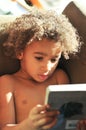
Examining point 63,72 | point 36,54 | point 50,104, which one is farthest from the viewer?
point 63,72

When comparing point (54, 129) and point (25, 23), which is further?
point (25, 23)

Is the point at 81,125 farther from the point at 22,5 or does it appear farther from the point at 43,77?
the point at 22,5

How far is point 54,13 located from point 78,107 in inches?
15.9

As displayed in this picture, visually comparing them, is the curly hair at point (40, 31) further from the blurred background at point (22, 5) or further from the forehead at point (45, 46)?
the blurred background at point (22, 5)

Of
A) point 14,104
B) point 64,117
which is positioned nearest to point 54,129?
point 64,117

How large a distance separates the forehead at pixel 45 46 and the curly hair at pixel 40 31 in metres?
0.01

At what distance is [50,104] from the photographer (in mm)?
945

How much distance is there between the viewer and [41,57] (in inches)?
45.6

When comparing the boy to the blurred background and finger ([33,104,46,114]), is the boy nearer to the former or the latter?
finger ([33,104,46,114])

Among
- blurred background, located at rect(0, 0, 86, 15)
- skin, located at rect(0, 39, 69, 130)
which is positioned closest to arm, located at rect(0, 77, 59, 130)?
skin, located at rect(0, 39, 69, 130)

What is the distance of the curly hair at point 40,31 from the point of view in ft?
3.85

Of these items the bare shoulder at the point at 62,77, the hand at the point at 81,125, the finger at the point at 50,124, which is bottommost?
the hand at the point at 81,125

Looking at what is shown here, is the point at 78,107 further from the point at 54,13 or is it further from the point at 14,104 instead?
the point at 54,13

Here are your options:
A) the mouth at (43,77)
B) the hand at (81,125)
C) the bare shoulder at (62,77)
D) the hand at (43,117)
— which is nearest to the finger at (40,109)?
the hand at (43,117)
